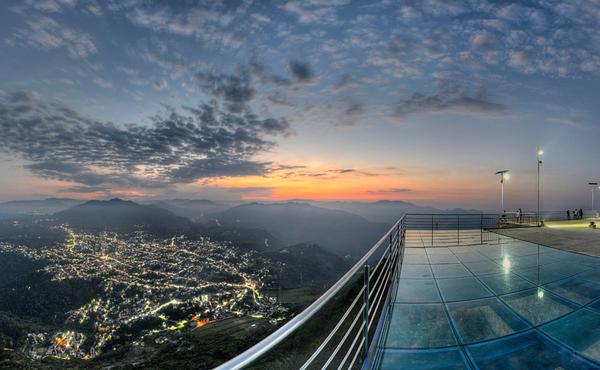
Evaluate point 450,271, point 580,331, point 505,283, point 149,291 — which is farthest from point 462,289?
point 149,291

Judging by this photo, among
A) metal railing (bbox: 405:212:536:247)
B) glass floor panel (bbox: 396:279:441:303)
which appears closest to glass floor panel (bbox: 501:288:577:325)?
glass floor panel (bbox: 396:279:441:303)

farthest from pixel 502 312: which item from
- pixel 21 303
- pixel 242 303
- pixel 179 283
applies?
pixel 21 303

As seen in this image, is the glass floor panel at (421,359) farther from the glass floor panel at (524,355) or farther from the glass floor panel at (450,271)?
the glass floor panel at (450,271)

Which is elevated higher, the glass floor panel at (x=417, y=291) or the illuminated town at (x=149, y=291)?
the glass floor panel at (x=417, y=291)

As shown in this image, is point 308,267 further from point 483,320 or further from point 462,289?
point 483,320

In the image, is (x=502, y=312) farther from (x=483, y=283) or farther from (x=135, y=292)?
(x=135, y=292)

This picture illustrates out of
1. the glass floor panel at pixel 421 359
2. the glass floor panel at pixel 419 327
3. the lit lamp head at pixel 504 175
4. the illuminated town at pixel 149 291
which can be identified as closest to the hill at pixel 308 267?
the illuminated town at pixel 149 291

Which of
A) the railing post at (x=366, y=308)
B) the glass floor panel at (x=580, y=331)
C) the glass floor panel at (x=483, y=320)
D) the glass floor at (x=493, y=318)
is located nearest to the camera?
the railing post at (x=366, y=308)

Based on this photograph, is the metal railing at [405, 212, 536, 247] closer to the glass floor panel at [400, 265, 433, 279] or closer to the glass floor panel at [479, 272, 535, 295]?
the glass floor panel at [400, 265, 433, 279]
